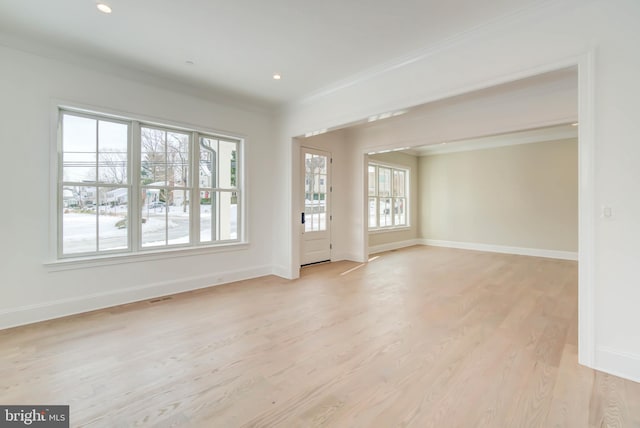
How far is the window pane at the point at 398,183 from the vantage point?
848cm

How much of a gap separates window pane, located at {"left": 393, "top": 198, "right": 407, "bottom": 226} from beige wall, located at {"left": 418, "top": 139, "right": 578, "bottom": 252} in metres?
0.74

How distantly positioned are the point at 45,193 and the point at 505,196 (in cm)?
899

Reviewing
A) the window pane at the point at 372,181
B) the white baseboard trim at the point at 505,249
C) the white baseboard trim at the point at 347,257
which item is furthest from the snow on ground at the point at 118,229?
the white baseboard trim at the point at 505,249

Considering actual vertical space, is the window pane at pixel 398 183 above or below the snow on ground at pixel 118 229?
above

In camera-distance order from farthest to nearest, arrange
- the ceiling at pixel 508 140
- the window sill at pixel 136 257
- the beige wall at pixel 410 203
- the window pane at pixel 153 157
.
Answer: the beige wall at pixel 410 203
the ceiling at pixel 508 140
the window pane at pixel 153 157
the window sill at pixel 136 257

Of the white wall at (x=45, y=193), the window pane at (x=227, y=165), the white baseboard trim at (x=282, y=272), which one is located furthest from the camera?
the white baseboard trim at (x=282, y=272)

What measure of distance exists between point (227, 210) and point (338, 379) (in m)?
3.44

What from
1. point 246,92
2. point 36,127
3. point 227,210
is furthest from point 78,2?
point 227,210

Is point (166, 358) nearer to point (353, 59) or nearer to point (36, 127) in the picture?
point (36, 127)

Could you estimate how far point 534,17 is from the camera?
8.18 ft

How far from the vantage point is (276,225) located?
5.31 m

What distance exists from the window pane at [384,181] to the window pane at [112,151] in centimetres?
584

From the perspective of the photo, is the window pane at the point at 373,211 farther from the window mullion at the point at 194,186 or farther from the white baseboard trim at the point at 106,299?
the window mullion at the point at 194,186

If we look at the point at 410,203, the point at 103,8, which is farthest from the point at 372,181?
the point at 103,8
